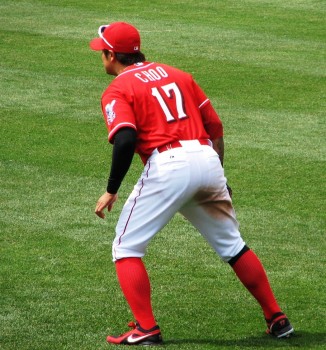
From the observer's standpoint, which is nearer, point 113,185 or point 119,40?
point 113,185

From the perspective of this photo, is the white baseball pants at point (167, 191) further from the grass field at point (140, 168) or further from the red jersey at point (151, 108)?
the grass field at point (140, 168)

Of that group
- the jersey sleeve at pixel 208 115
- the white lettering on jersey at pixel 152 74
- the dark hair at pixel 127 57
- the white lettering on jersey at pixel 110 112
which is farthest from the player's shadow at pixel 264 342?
the dark hair at pixel 127 57

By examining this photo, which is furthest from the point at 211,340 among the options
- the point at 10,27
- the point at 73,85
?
the point at 10,27

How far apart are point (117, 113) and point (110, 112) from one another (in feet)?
0.19

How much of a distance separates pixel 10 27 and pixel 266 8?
15.4 ft

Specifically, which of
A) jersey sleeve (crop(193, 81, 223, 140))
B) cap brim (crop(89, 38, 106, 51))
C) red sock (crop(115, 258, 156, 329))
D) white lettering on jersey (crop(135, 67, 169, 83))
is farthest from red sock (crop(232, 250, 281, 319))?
cap brim (crop(89, 38, 106, 51))

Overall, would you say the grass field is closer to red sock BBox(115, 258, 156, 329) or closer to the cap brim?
red sock BBox(115, 258, 156, 329)

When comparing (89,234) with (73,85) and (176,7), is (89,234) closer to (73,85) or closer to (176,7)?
(73,85)

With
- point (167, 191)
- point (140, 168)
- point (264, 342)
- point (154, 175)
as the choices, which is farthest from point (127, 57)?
point (140, 168)

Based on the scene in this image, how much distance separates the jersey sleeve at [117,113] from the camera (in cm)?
593

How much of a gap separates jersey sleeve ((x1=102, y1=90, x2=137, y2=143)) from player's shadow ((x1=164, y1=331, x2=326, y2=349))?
126cm

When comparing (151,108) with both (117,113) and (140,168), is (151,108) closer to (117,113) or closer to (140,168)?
(117,113)

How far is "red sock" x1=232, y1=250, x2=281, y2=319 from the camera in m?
6.25

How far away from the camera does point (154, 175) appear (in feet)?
19.9
